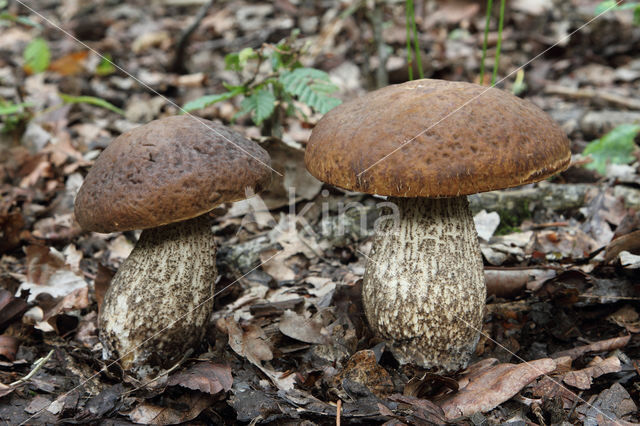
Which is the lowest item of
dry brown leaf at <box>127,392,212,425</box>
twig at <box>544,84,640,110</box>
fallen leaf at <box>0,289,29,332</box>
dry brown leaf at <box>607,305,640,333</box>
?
dry brown leaf at <box>607,305,640,333</box>

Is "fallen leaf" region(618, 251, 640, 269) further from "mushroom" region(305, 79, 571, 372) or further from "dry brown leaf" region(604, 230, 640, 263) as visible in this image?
"mushroom" region(305, 79, 571, 372)

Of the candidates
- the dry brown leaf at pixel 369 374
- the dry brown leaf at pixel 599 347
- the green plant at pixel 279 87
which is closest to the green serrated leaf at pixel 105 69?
the green plant at pixel 279 87

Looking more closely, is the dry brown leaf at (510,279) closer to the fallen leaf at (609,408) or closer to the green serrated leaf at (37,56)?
the fallen leaf at (609,408)

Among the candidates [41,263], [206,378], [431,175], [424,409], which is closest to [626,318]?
[424,409]

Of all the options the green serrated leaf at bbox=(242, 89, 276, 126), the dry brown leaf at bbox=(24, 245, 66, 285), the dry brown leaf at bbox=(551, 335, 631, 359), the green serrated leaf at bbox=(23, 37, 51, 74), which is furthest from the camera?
the green serrated leaf at bbox=(23, 37, 51, 74)

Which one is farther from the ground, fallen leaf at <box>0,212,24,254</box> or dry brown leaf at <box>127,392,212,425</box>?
fallen leaf at <box>0,212,24,254</box>

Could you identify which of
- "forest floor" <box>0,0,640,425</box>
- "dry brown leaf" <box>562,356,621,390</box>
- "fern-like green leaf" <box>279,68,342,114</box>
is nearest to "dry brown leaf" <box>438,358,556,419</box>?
"forest floor" <box>0,0,640,425</box>
